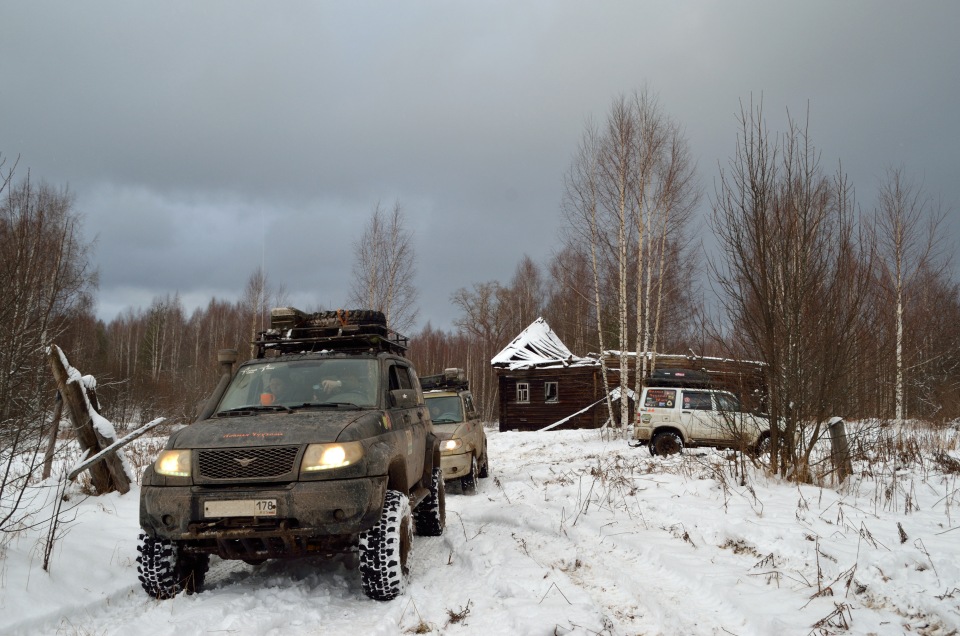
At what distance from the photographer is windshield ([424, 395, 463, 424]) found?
1049 centimetres

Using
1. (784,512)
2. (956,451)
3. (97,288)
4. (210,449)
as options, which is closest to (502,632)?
(210,449)

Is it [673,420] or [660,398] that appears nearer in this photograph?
[673,420]

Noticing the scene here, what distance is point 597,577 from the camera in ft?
15.8

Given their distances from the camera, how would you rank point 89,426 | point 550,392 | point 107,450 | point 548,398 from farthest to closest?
1. point 550,392
2. point 548,398
3. point 89,426
4. point 107,450

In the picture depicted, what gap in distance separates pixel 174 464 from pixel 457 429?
Result: 586cm

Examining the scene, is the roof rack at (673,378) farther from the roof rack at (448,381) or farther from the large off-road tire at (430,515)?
the large off-road tire at (430,515)

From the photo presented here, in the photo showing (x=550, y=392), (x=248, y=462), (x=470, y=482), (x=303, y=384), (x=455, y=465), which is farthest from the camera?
(x=550, y=392)

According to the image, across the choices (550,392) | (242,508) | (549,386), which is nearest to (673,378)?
(242,508)

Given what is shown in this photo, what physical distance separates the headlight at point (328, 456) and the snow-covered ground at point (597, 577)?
98 cm

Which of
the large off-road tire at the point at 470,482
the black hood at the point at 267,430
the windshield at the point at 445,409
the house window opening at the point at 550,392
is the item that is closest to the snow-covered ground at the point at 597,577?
the black hood at the point at 267,430

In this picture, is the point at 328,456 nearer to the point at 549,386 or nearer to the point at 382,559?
the point at 382,559

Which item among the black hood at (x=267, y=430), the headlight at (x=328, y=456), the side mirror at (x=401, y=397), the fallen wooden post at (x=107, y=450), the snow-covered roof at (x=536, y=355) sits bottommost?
the fallen wooden post at (x=107, y=450)

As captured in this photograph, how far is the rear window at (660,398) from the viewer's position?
14.5 metres

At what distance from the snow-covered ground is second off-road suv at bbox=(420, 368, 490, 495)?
2274 millimetres
